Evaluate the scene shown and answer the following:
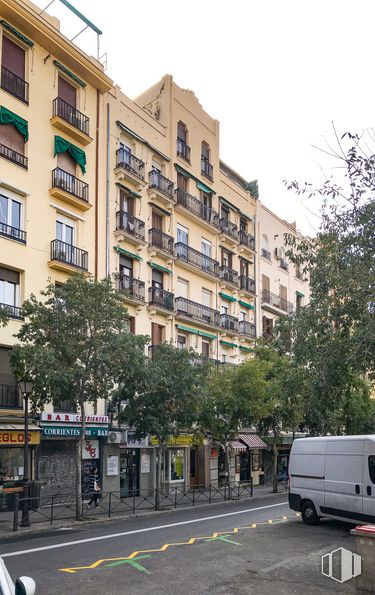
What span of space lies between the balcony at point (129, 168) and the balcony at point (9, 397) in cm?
1159

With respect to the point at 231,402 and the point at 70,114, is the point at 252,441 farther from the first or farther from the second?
the point at 70,114

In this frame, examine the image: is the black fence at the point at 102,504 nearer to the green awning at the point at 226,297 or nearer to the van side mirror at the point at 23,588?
the green awning at the point at 226,297

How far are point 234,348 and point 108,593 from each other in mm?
28611

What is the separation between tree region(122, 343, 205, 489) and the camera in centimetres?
2281

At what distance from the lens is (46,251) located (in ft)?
81.0

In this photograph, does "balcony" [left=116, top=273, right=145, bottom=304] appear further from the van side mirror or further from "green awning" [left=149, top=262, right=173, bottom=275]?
the van side mirror

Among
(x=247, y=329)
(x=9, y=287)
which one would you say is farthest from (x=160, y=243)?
(x=247, y=329)

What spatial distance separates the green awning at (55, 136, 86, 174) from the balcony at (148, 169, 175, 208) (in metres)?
4.74

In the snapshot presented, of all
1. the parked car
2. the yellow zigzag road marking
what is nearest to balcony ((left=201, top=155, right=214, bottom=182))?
the yellow zigzag road marking

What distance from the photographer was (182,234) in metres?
34.2

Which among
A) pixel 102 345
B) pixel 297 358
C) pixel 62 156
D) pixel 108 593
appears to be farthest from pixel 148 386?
pixel 108 593

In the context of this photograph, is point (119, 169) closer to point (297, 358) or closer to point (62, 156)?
point (62, 156)

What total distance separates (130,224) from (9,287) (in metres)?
7.94

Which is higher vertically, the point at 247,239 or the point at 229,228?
the point at 229,228
